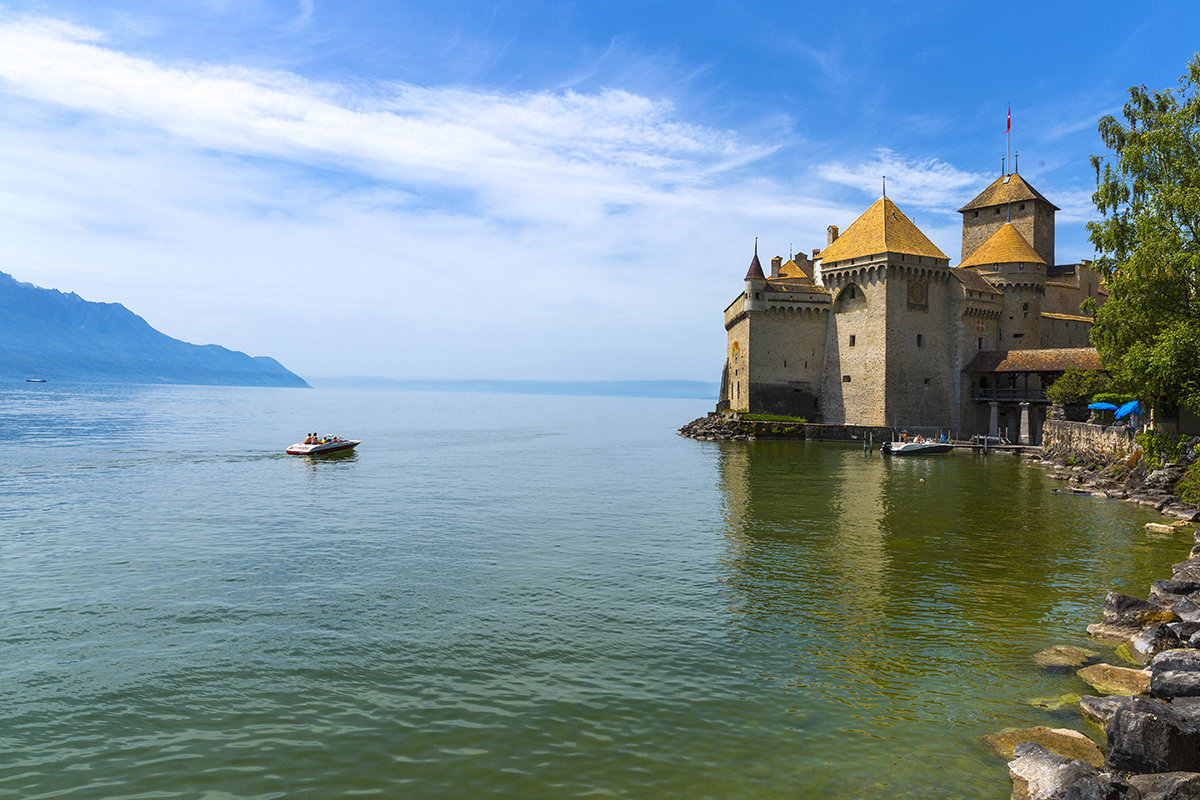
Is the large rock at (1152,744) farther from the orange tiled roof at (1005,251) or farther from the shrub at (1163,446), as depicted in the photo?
the orange tiled roof at (1005,251)

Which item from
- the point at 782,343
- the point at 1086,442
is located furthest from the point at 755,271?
the point at 1086,442

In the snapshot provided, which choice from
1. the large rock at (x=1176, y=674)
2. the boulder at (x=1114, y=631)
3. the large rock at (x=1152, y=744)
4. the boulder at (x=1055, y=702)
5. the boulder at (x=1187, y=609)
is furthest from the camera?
the boulder at (x=1114, y=631)

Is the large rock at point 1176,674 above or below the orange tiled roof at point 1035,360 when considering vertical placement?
below

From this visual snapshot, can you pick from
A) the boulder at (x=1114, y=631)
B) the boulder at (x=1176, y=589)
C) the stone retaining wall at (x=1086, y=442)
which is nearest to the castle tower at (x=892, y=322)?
the stone retaining wall at (x=1086, y=442)

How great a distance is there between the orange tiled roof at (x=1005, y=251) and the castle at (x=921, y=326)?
0.13 metres

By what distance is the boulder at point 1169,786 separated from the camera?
7684 mm

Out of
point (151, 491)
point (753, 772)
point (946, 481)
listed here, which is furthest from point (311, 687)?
point (946, 481)

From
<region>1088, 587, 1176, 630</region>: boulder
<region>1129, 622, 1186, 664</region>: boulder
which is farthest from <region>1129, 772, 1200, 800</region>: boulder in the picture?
<region>1088, 587, 1176, 630</region>: boulder

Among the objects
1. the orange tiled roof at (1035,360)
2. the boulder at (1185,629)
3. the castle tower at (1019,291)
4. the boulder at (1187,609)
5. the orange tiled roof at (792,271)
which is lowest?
the boulder at (1185,629)

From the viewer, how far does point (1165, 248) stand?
1053 inches

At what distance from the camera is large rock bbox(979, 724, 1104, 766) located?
9.23 meters

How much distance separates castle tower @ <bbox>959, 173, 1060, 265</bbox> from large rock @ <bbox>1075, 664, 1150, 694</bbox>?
6706cm

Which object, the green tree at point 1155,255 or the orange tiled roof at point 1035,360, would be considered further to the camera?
the orange tiled roof at point 1035,360

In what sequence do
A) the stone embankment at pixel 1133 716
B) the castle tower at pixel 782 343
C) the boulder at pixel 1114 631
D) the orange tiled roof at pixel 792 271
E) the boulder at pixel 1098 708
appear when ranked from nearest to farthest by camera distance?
the stone embankment at pixel 1133 716 → the boulder at pixel 1098 708 → the boulder at pixel 1114 631 → the castle tower at pixel 782 343 → the orange tiled roof at pixel 792 271
